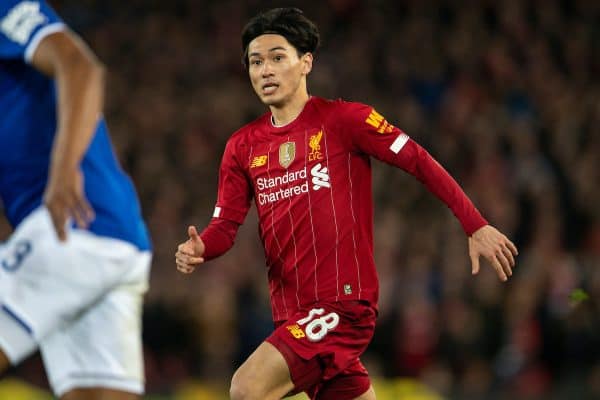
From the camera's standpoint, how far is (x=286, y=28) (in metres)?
4.99

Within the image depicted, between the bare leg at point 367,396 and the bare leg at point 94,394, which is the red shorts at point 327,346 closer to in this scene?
the bare leg at point 367,396

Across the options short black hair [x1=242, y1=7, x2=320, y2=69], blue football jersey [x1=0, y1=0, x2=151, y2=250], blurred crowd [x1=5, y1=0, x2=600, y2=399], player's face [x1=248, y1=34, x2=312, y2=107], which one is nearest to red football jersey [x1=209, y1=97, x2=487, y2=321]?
player's face [x1=248, y1=34, x2=312, y2=107]

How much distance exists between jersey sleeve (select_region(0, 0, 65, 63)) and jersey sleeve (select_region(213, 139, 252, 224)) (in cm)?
167

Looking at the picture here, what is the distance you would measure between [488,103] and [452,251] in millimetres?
2408

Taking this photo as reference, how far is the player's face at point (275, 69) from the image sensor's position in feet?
16.1

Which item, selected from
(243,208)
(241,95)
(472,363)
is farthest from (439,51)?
(243,208)

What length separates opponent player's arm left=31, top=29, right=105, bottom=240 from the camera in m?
3.29

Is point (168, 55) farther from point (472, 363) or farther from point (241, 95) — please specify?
point (472, 363)

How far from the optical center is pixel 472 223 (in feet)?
15.4

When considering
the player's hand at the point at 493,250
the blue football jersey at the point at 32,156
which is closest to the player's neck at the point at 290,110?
the player's hand at the point at 493,250

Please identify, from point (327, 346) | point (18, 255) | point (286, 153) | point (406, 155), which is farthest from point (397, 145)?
point (18, 255)

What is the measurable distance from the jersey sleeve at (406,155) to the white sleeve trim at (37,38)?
175 cm

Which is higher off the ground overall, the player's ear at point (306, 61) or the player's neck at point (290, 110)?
the player's ear at point (306, 61)

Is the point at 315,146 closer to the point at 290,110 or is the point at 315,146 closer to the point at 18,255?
the point at 290,110
